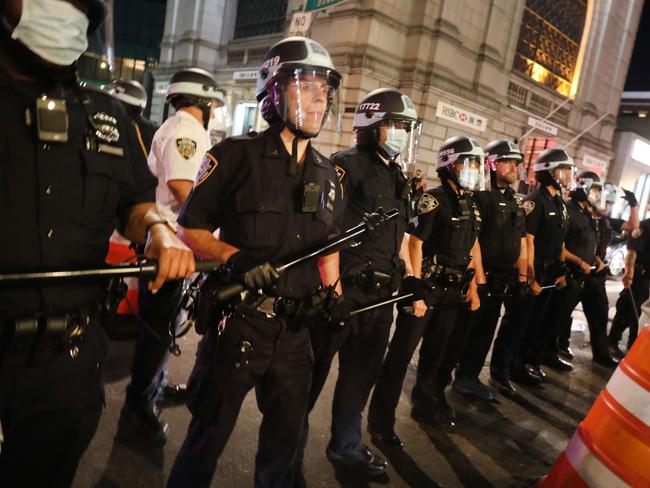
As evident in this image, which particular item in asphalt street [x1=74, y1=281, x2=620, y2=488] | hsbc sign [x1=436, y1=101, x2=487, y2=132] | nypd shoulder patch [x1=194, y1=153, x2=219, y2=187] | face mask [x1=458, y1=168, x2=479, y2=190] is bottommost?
asphalt street [x1=74, y1=281, x2=620, y2=488]

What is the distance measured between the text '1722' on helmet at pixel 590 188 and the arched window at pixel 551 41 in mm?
12376

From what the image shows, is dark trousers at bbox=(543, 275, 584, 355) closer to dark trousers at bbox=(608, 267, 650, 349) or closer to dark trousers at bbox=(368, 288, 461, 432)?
dark trousers at bbox=(608, 267, 650, 349)

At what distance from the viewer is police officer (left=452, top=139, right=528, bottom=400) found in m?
4.34

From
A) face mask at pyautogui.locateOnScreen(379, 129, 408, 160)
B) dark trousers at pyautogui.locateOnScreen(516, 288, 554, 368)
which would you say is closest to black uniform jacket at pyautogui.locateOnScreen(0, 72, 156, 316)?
face mask at pyautogui.locateOnScreen(379, 129, 408, 160)

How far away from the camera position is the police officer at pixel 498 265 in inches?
171

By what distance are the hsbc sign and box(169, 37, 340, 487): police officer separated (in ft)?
37.1

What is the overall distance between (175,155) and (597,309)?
18.0 ft

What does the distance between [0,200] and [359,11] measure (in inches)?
491

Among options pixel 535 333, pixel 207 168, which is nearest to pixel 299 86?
pixel 207 168

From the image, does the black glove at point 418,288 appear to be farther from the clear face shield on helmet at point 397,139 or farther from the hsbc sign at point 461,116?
the hsbc sign at point 461,116

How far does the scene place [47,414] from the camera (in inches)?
56.8

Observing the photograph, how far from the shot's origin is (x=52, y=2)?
1412 millimetres

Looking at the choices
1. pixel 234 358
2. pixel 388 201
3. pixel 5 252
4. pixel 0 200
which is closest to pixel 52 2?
pixel 0 200

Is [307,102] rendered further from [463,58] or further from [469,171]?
[463,58]
